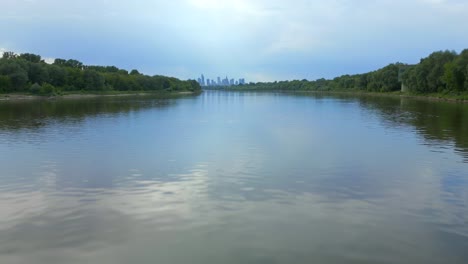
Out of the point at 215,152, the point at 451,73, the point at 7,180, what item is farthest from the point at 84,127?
the point at 451,73

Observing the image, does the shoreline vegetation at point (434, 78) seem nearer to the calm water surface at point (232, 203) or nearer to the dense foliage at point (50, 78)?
the calm water surface at point (232, 203)

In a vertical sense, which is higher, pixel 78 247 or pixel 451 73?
pixel 451 73

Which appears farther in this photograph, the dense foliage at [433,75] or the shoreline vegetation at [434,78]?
the dense foliage at [433,75]

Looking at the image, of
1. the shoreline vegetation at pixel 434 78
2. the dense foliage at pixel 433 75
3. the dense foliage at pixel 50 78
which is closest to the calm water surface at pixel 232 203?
the shoreline vegetation at pixel 434 78

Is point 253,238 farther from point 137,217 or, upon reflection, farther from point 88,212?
point 88,212

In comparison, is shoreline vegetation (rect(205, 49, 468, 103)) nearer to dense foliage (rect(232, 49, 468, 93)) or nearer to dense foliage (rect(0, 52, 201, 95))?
dense foliage (rect(232, 49, 468, 93))

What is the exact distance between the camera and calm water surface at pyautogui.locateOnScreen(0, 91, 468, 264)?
8.88 m

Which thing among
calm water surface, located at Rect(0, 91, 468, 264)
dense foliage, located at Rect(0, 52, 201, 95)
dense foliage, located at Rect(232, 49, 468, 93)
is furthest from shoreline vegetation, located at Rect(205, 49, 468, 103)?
dense foliage, located at Rect(0, 52, 201, 95)

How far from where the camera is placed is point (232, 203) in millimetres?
12070

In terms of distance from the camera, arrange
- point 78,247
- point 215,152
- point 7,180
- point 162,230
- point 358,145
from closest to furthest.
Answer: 1. point 78,247
2. point 162,230
3. point 7,180
4. point 215,152
5. point 358,145

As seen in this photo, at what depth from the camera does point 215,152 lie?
69.1 ft

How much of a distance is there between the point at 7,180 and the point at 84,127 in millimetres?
18001

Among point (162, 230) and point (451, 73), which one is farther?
point (451, 73)

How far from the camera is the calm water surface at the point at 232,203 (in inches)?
349
